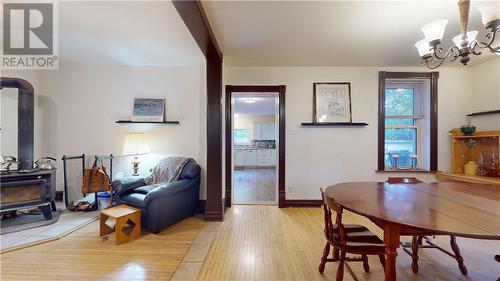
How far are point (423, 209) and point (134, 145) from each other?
3585 mm

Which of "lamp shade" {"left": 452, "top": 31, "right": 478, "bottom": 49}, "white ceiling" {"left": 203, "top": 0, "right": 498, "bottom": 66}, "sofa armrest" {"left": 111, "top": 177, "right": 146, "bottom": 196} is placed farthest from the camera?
"sofa armrest" {"left": 111, "top": 177, "right": 146, "bottom": 196}

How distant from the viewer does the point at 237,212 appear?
354cm

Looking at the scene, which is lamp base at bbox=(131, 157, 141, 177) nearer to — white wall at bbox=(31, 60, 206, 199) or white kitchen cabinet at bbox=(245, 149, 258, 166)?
white wall at bbox=(31, 60, 206, 199)

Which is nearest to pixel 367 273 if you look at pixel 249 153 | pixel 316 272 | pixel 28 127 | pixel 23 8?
pixel 316 272

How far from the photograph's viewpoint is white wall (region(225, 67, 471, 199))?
3.74 meters

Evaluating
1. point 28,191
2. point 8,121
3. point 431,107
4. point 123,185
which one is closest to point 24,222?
point 28,191

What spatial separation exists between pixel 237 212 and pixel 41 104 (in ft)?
12.2

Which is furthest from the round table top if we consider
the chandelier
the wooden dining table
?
the chandelier

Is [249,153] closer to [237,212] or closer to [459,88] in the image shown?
[237,212]

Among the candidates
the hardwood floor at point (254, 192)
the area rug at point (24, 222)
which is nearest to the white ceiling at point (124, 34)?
the area rug at point (24, 222)

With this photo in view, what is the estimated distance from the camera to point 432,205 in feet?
5.07

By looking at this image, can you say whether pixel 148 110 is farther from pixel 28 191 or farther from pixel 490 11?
pixel 490 11

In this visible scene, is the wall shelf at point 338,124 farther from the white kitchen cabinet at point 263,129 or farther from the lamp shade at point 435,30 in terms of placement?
the white kitchen cabinet at point 263,129

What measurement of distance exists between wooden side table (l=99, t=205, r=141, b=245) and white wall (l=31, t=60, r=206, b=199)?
121 cm
